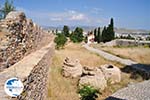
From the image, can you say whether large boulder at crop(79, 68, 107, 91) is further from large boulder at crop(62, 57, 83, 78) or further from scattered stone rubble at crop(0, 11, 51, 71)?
scattered stone rubble at crop(0, 11, 51, 71)

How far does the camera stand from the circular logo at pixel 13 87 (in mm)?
3951

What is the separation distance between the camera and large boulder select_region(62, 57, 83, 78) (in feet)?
54.1

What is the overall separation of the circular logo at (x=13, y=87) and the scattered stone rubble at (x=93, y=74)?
1026 centimetres

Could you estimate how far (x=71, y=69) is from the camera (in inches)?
656

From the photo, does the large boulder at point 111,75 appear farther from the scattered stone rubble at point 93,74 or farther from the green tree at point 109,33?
the green tree at point 109,33

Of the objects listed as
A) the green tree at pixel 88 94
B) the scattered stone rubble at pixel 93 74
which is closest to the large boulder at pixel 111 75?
the scattered stone rubble at pixel 93 74

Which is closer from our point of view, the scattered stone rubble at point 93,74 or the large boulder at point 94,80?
the large boulder at point 94,80

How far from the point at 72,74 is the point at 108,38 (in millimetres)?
51978

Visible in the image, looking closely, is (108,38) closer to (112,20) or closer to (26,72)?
(112,20)

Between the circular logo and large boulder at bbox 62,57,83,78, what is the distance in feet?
40.4

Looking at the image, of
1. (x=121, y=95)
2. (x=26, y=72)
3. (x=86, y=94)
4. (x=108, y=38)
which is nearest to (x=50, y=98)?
(x=86, y=94)

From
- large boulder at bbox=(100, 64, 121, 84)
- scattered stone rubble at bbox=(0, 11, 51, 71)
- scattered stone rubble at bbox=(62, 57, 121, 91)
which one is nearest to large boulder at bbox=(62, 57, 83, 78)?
scattered stone rubble at bbox=(62, 57, 121, 91)

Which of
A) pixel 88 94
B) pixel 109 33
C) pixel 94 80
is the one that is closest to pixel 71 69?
pixel 94 80

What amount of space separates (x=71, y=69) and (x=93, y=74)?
2016 mm
